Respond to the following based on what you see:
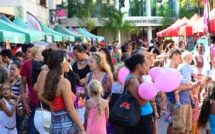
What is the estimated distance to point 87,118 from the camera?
697 centimetres

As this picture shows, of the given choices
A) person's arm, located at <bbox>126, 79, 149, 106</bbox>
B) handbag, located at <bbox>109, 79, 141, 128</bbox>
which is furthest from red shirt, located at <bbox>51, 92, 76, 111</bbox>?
person's arm, located at <bbox>126, 79, 149, 106</bbox>

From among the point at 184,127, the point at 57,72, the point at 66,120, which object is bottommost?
the point at 184,127

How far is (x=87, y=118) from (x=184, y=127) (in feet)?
7.27

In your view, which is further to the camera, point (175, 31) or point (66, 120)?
point (175, 31)

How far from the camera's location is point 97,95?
22.5 feet

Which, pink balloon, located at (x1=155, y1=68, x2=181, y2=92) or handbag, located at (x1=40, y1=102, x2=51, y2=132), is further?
pink balloon, located at (x1=155, y1=68, x2=181, y2=92)

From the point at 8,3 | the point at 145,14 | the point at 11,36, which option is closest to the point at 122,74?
the point at 11,36

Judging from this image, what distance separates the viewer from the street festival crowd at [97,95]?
541 centimetres

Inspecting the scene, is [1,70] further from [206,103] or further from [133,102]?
[206,103]

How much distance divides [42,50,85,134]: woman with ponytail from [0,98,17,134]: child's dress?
2.42m

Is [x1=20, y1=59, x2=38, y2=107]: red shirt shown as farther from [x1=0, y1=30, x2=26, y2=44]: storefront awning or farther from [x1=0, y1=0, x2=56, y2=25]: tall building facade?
[x1=0, y1=0, x2=56, y2=25]: tall building facade

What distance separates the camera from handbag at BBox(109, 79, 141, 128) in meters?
5.85

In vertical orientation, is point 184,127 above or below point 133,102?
below

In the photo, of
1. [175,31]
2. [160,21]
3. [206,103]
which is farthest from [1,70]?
[160,21]
